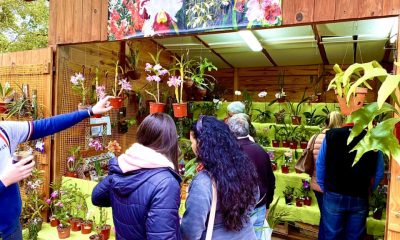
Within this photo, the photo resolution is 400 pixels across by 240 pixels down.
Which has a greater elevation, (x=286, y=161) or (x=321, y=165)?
(x=321, y=165)

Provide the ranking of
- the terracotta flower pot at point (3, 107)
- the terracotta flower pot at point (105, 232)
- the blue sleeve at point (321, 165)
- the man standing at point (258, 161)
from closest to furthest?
the man standing at point (258, 161) → the blue sleeve at point (321, 165) → the terracotta flower pot at point (105, 232) → the terracotta flower pot at point (3, 107)

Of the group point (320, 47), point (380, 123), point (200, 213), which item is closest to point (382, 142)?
point (380, 123)

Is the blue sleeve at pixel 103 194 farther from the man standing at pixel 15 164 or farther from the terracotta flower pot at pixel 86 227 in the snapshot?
the terracotta flower pot at pixel 86 227

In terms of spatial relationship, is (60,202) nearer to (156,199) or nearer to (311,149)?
(156,199)

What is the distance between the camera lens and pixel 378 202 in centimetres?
349

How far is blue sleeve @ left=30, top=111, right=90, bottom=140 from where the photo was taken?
2.11m

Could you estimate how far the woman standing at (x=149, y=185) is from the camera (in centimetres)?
140

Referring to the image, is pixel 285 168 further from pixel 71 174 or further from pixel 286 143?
pixel 71 174

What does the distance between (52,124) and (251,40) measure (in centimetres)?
352

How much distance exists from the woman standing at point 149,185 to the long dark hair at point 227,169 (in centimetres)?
16

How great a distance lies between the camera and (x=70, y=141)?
3.90m

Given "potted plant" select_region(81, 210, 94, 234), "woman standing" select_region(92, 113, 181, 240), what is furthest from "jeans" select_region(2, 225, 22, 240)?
"potted plant" select_region(81, 210, 94, 234)

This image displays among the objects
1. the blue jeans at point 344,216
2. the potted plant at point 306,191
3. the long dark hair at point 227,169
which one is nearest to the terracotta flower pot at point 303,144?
the potted plant at point 306,191

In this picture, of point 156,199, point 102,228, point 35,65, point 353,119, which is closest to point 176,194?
point 156,199
